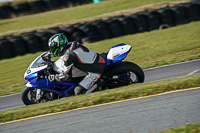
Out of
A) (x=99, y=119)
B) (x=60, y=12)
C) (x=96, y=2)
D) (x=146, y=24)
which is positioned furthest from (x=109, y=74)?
(x=96, y=2)

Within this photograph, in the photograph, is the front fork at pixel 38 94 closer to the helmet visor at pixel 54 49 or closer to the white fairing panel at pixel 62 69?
the white fairing panel at pixel 62 69

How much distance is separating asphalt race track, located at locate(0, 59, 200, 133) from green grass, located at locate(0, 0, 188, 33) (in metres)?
16.8

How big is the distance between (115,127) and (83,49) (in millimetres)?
2769

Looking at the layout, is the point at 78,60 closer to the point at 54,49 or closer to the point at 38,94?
the point at 54,49

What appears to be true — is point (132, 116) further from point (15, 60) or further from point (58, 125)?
point (15, 60)

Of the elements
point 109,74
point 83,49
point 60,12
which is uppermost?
point 60,12

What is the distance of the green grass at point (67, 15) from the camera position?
21.6 m

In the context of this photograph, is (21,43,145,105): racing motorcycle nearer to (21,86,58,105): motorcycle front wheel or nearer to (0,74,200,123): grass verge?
(21,86,58,105): motorcycle front wheel

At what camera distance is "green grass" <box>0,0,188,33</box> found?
21.6 metres

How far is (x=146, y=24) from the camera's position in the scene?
621 inches

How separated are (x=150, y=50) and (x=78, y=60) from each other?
236 inches

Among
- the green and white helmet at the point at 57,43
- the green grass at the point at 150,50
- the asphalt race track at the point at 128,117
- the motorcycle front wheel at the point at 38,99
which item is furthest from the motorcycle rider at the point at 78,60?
the green grass at the point at 150,50

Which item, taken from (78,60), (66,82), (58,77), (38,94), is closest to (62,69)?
(58,77)

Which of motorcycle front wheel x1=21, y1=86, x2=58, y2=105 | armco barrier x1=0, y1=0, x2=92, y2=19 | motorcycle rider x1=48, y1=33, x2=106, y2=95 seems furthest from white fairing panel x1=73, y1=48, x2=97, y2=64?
armco barrier x1=0, y1=0, x2=92, y2=19
